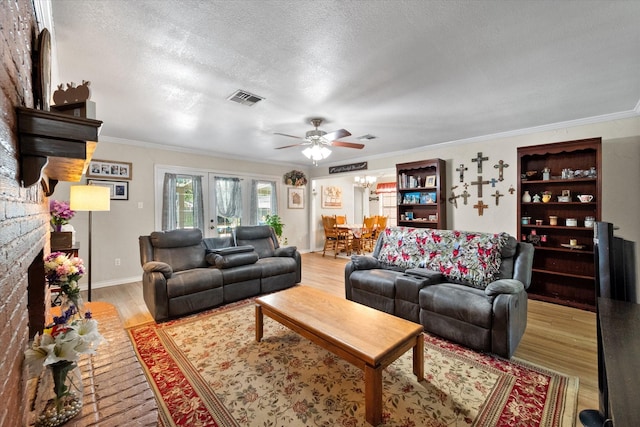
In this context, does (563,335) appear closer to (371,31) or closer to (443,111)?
(443,111)

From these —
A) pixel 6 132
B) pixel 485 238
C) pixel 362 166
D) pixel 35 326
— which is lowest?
pixel 35 326

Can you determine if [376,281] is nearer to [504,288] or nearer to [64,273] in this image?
[504,288]

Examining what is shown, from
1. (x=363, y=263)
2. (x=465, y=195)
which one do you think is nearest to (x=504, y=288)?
(x=363, y=263)

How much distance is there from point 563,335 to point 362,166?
4317 mm

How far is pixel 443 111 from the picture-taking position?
3.21 metres

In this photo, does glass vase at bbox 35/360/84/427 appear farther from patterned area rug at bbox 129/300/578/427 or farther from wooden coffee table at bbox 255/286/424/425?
wooden coffee table at bbox 255/286/424/425

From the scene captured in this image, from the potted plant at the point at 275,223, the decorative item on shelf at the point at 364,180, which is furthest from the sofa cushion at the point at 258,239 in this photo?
the decorative item on shelf at the point at 364,180

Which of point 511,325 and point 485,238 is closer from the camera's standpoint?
point 511,325

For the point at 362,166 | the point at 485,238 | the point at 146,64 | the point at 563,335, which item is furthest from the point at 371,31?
the point at 362,166

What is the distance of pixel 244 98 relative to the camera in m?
2.80

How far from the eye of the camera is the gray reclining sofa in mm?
3004

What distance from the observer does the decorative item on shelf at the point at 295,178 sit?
6.73 m

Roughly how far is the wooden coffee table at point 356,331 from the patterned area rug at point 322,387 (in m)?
0.19

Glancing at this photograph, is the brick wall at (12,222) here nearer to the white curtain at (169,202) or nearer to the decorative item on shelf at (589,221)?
the white curtain at (169,202)
